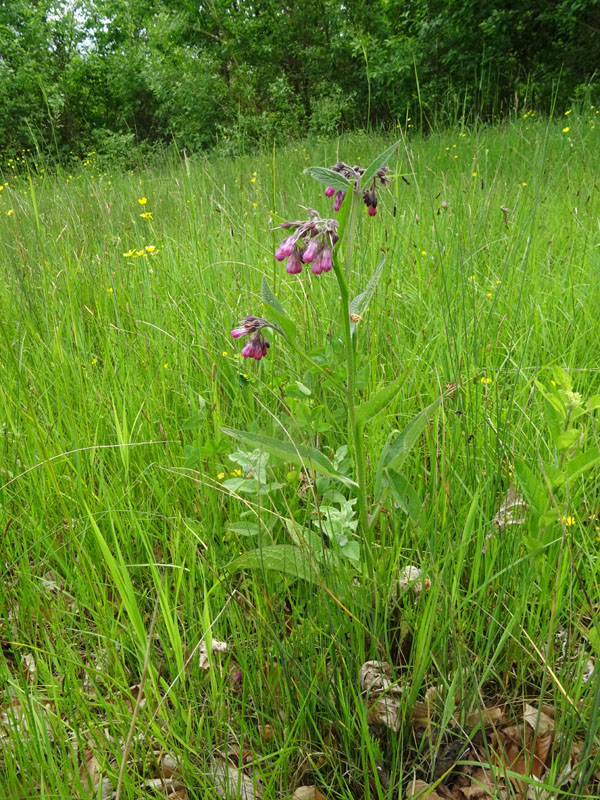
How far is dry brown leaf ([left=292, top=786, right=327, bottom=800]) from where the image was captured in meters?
0.79

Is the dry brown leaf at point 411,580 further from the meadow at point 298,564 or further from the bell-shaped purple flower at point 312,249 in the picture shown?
the bell-shaped purple flower at point 312,249

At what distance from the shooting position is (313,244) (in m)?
0.87

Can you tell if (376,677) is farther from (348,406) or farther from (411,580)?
(348,406)

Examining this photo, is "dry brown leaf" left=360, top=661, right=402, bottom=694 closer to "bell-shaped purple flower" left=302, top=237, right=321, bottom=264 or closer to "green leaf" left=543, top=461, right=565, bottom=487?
"green leaf" left=543, top=461, right=565, bottom=487

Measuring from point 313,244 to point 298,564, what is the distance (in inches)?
21.2

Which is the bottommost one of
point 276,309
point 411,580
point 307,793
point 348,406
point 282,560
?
point 307,793

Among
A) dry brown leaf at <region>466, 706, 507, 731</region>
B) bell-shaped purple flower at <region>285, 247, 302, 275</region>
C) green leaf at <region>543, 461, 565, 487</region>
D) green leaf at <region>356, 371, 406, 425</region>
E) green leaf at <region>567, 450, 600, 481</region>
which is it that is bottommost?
dry brown leaf at <region>466, 706, 507, 731</region>

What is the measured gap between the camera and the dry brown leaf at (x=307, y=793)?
0.79 meters

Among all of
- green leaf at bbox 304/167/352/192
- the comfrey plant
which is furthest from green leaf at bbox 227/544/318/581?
green leaf at bbox 304/167/352/192

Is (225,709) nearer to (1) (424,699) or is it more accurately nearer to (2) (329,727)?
(2) (329,727)

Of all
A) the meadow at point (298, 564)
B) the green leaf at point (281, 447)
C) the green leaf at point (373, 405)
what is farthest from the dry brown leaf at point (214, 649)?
the green leaf at point (373, 405)

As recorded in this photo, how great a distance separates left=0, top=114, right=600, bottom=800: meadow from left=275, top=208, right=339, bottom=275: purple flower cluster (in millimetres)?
67

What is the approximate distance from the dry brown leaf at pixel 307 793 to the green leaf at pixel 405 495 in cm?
43

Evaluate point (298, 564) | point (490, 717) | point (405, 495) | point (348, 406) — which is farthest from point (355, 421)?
point (490, 717)
